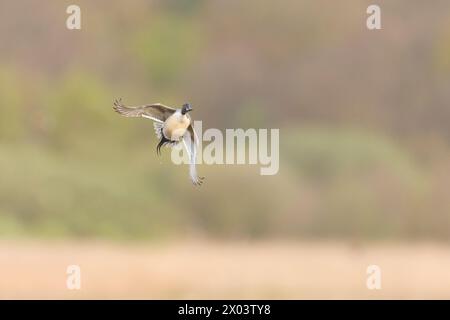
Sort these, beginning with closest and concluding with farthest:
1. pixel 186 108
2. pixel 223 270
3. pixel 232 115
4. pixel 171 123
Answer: pixel 186 108
pixel 171 123
pixel 223 270
pixel 232 115

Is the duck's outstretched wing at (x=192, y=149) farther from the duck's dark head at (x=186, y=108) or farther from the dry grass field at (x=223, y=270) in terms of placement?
the dry grass field at (x=223, y=270)

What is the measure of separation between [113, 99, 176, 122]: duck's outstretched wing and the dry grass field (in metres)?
4.20

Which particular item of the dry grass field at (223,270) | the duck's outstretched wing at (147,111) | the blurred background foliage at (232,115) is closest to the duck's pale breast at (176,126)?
the duck's outstretched wing at (147,111)

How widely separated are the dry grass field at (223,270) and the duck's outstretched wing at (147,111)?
4.20m

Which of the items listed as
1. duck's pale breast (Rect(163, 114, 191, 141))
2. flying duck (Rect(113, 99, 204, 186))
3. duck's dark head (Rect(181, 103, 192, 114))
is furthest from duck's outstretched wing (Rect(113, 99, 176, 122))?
duck's dark head (Rect(181, 103, 192, 114))

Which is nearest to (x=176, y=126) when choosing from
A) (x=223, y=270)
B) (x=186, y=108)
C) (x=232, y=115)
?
(x=186, y=108)

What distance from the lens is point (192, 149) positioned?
235 inches

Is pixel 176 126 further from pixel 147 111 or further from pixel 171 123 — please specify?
pixel 147 111

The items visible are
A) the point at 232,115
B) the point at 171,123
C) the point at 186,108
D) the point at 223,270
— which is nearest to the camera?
the point at 186,108

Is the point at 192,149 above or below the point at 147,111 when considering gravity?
below

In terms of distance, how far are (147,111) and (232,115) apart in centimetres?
824

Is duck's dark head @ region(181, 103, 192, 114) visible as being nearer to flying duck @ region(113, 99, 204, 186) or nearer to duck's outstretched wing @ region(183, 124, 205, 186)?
flying duck @ region(113, 99, 204, 186)
